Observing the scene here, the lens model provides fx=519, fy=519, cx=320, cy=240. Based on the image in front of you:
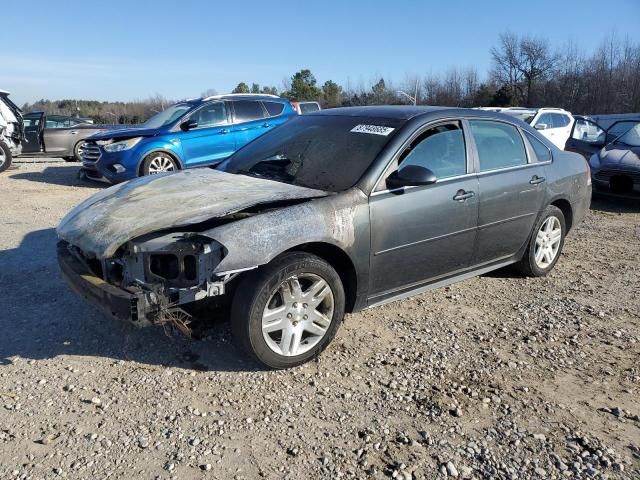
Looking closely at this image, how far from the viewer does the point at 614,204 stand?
9.48 meters

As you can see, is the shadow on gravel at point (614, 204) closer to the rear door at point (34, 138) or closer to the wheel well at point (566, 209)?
the wheel well at point (566, 209)

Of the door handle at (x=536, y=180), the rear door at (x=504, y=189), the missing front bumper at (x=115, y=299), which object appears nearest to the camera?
the missing front bumper at (x=115, y=299)

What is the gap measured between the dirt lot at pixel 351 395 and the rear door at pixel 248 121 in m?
6.06

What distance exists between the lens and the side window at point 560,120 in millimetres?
13782

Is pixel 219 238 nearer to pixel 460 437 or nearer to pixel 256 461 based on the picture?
pixel 256 461

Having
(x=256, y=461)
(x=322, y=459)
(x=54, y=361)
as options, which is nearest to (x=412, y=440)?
(x=322, y=459)

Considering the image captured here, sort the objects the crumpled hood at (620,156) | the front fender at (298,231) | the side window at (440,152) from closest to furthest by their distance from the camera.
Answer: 1. the front fender at (298,231)
2. the side window at (440,152)
3. the crumpled hood at (620,156)

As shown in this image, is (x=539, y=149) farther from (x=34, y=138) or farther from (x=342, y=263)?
(x=34, y=138)

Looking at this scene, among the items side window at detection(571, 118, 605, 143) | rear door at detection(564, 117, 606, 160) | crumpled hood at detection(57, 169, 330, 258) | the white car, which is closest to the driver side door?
crumpled hood at detection(57, 169, 330, 258)

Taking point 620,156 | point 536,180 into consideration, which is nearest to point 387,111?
point 536,180

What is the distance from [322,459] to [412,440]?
0.49 m

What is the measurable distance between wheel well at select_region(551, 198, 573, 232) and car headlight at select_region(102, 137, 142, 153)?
738cm

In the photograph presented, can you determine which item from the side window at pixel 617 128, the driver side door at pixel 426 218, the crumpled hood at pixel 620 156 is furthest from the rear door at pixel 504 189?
the side window at pixel 617 128

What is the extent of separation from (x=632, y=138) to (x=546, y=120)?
13.4 ft
